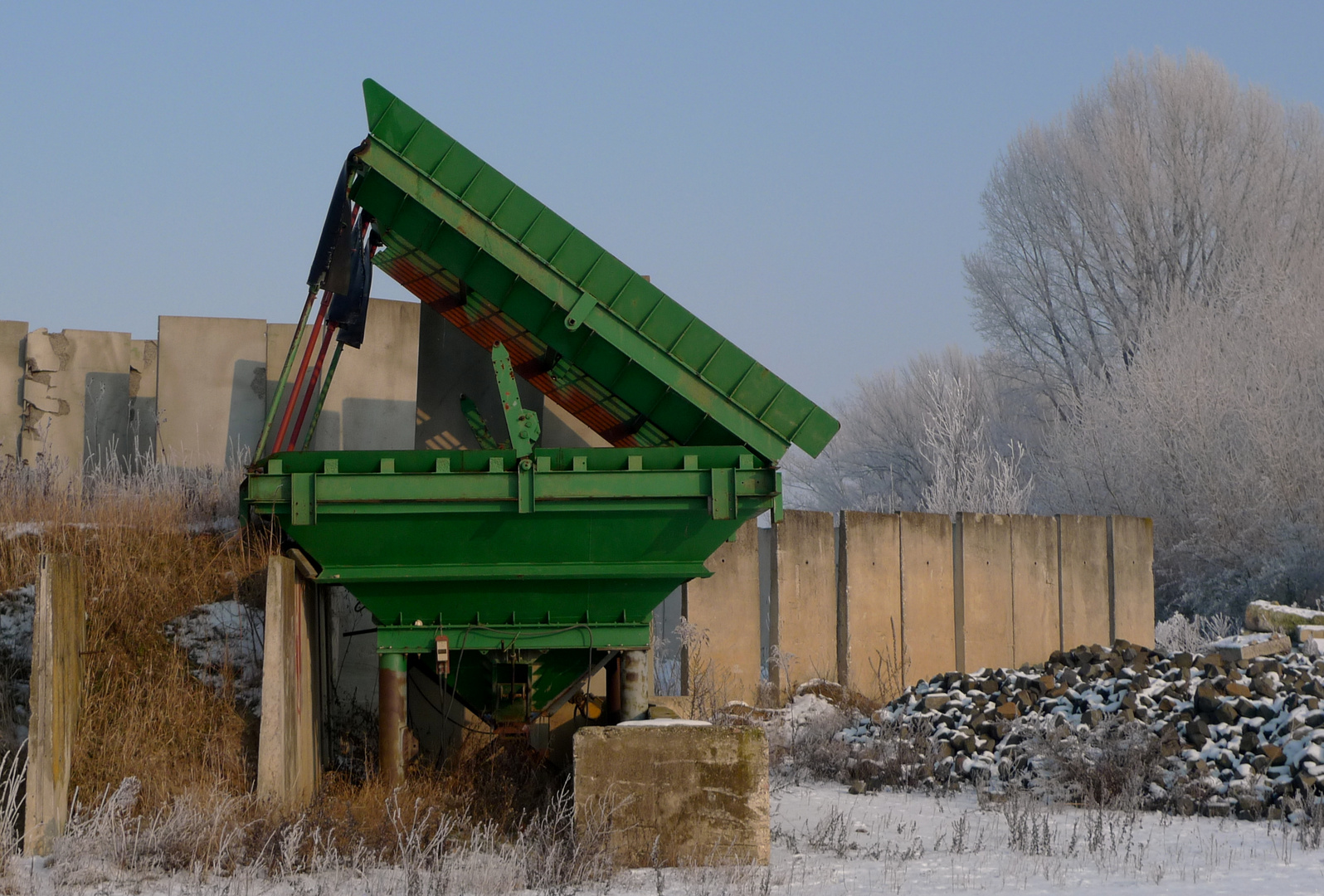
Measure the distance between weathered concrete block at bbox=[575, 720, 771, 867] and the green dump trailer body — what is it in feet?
3.78

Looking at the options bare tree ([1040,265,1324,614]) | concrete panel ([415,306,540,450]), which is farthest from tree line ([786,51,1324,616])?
concrete panel ([415,306,540,450])

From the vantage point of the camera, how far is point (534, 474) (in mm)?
7391

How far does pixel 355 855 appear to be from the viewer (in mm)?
6109

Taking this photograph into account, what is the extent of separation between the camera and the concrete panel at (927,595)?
12.1 m

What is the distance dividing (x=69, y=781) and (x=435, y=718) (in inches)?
140

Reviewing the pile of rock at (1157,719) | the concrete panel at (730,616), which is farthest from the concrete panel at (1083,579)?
the concrete panel at (730,616)

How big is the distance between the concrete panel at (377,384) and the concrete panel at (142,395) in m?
1.40

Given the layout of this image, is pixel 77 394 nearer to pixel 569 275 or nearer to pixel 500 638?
pixel 500 638

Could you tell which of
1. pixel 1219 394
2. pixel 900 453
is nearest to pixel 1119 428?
pixel 1219 394

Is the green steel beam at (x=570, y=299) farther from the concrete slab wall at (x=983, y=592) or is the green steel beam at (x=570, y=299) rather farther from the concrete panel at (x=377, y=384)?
the concrete slab wall at (x=983, y=592)

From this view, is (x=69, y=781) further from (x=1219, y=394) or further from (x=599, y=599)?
(x=1219, y=394)

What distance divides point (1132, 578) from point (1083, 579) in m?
0.72

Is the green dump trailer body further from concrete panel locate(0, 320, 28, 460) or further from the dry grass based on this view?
concrete panel locate(0, 320, 28, 460)

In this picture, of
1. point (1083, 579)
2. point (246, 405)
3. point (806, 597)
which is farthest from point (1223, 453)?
point (246, 405)
